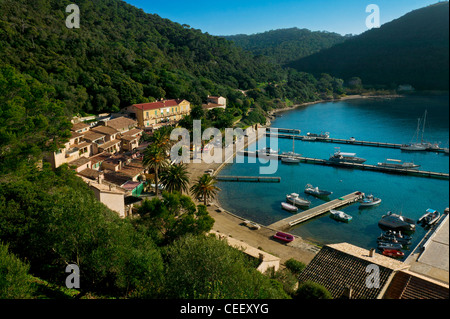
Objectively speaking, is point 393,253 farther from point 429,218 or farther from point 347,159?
point 347,159

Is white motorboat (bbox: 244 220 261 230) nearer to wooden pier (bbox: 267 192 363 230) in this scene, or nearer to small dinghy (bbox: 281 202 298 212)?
wooden pier (bbox: 267 192 363 230)

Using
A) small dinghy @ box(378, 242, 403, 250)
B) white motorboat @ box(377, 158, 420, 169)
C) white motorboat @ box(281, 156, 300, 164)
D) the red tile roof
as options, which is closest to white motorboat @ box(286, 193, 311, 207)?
small dinghy @ box(378, 242, 403, 250)

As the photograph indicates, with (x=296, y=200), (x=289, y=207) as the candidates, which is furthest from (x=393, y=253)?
(x=296, y=200)

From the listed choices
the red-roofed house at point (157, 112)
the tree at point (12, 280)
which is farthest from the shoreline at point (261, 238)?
the red-roofed house at point (157, 112)

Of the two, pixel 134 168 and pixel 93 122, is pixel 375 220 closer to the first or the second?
pixel 134 168

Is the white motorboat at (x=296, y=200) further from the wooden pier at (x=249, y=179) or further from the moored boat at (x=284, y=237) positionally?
the moored boat at (x=284, y=237)
